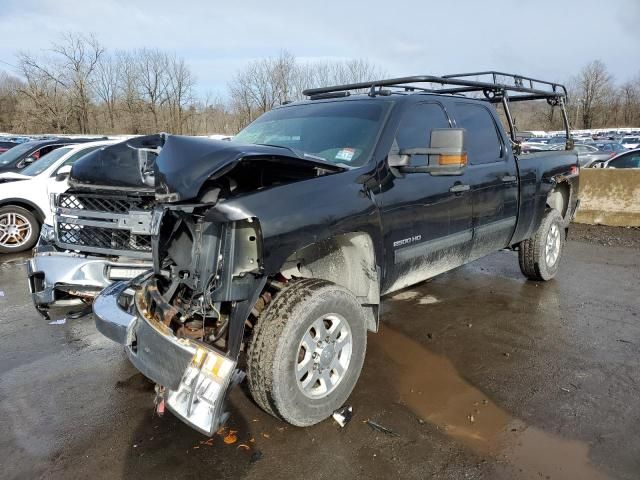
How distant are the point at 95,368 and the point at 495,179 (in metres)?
3.81

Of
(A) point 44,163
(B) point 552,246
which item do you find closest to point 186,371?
(B) point 552,246

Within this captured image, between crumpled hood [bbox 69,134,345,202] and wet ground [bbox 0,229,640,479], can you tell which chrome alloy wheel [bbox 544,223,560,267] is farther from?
crumpled hood [bbox 69,134,345,202]

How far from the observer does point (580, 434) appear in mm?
2893

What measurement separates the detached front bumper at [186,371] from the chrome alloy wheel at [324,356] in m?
0.41

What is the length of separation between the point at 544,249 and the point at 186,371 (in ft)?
15.3

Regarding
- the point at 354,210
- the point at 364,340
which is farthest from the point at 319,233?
the point at 364,340

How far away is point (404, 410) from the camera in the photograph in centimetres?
318

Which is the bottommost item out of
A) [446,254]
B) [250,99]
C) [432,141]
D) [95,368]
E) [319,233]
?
[95,368]

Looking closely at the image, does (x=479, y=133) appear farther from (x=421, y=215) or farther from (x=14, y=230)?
(x=14, y=230)

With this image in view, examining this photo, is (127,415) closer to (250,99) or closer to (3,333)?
(3,333)

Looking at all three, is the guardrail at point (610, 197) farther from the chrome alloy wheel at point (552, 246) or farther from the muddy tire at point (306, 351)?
the muddy tire at point (306, 351)

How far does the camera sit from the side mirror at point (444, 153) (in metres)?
3.24

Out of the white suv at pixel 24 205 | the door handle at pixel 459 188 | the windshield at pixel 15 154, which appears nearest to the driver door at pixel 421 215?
the door handle at pixel 459 188

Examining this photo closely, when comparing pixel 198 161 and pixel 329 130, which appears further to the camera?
pixel 329 130
